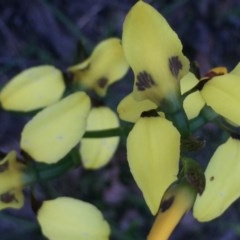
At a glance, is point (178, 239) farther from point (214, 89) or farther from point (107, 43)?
point (214, 89)

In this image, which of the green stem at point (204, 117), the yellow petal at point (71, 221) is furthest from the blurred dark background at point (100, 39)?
the green stem at point (204, 117)

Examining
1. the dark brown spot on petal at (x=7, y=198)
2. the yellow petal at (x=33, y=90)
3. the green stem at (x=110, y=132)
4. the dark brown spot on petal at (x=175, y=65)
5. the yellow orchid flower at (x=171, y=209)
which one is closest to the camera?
the yellow orchid flower at (x=171, y=209)

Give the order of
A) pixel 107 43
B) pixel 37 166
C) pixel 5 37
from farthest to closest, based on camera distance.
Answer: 1. pixel 5 37
2. pixel 107 43
3. pixel 37 166

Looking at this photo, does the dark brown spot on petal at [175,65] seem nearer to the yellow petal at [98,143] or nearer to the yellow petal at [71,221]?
the yellow petal at [71,221]

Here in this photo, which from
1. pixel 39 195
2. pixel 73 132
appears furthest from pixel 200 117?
pixel 39 195

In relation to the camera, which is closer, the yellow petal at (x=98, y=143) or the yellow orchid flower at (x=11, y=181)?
the yellow orchid flower at (x=11, y=181)

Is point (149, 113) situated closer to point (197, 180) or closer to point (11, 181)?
point (197, 180)

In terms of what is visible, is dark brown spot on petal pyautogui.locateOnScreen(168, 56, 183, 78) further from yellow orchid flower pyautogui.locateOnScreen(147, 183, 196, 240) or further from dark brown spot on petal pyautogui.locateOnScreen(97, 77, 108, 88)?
dark brown spot on petal pyautogui.locateOnScreen(97, 77, 108, 88)
